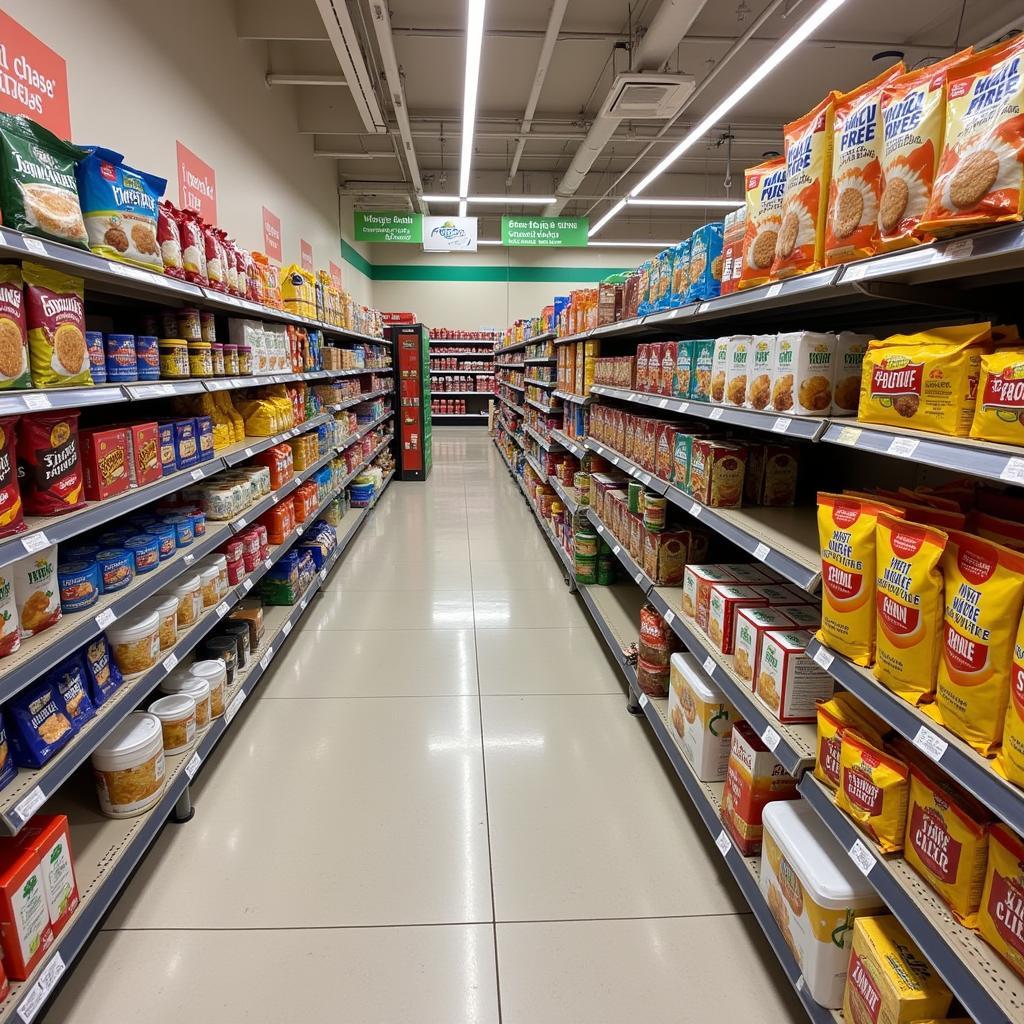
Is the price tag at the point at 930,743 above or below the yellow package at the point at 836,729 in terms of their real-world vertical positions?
above

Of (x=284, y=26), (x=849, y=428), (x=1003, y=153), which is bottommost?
(x=849, y=428)

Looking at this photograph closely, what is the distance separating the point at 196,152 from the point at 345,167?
7645mm

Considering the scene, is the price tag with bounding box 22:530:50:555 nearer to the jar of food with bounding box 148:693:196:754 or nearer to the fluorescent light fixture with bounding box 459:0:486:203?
the jar of food with bounding box 148:693:196:754

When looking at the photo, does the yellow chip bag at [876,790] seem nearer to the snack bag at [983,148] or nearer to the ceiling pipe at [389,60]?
the snack bag at [983,148]

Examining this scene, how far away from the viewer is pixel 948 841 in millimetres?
1209

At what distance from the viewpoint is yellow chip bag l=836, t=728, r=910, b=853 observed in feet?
Answer: 4.33

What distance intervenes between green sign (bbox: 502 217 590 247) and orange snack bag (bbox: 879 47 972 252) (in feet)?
33.8

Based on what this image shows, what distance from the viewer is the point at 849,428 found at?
143 cm

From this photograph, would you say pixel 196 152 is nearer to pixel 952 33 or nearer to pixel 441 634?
pixel 441 634

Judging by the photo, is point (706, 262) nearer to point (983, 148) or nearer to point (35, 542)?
point (983, 148)

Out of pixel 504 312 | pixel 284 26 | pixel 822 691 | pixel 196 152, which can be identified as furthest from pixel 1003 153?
pixel 504 312

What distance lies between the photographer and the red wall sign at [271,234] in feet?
22.1

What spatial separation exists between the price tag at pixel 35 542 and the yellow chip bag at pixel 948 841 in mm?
1996

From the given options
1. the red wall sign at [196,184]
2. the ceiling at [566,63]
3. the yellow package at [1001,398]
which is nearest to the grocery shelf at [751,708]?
the yellow package at [1001,398]
